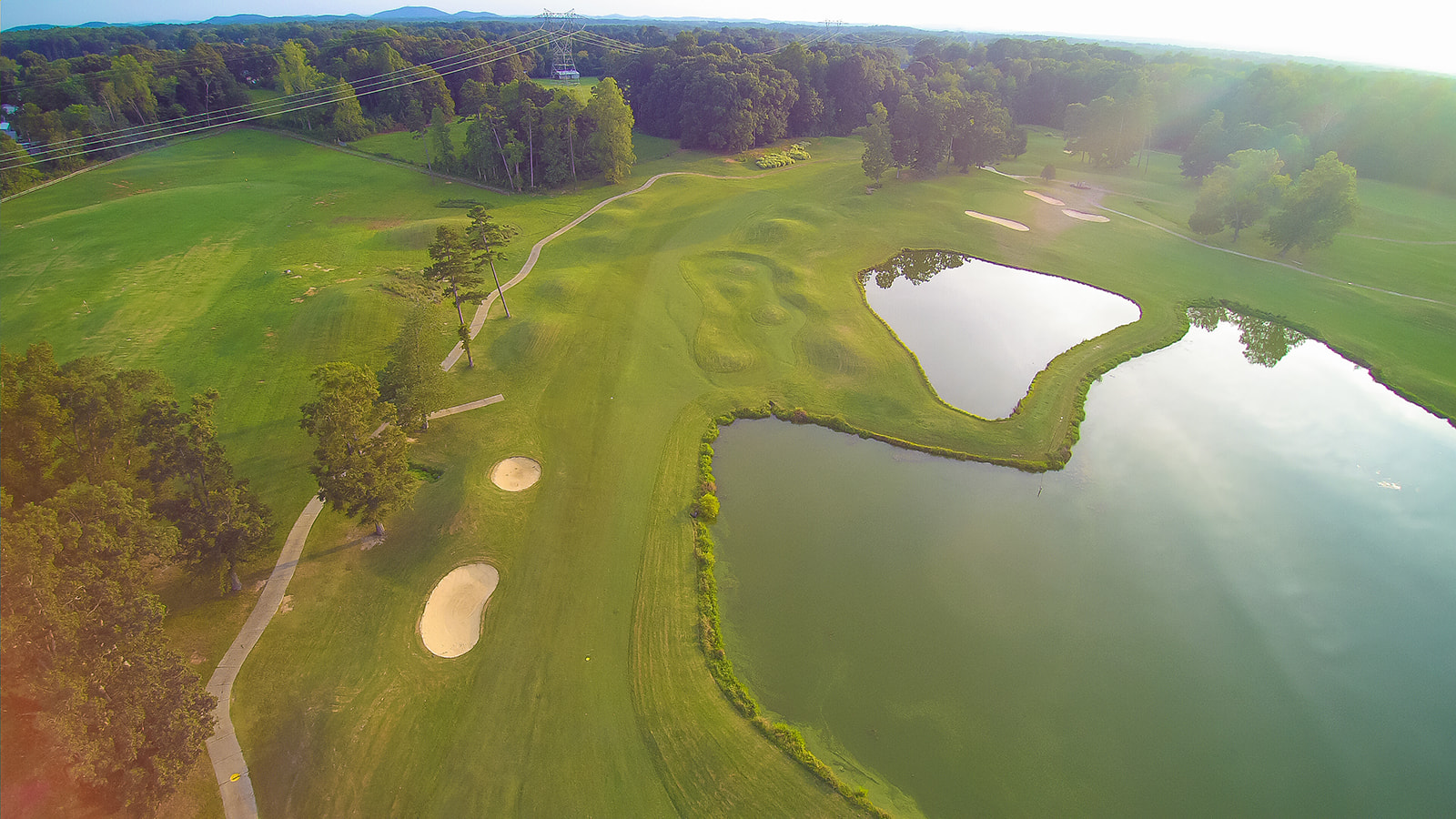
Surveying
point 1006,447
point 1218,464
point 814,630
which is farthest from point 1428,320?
point 814,630

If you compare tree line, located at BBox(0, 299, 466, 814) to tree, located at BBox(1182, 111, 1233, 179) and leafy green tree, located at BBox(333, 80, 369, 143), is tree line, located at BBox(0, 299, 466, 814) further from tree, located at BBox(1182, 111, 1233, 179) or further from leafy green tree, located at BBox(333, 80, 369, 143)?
tree, located at BBox(1182, 111, 1233, 179)

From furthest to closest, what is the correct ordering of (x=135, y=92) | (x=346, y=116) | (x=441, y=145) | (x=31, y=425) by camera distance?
1. (x=346, y=116)
2. (x=135, y=92)
3. (x=441, y=145)
4. (x=31, y=425)

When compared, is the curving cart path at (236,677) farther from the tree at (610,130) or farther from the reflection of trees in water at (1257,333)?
the reflection of trees in water at (1257,333)

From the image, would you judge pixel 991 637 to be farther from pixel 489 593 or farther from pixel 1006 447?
pixel 489 593

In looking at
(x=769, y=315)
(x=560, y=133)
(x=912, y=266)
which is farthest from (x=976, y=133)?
(x=560, y=133)

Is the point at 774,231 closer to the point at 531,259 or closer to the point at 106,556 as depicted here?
the point at 531,259

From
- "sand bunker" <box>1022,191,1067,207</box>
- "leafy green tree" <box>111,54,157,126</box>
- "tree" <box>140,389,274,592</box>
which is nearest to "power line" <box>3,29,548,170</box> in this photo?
"leafy green tree" <box>111,54,157,126</box>

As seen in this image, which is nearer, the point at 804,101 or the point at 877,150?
the point at 877,150
